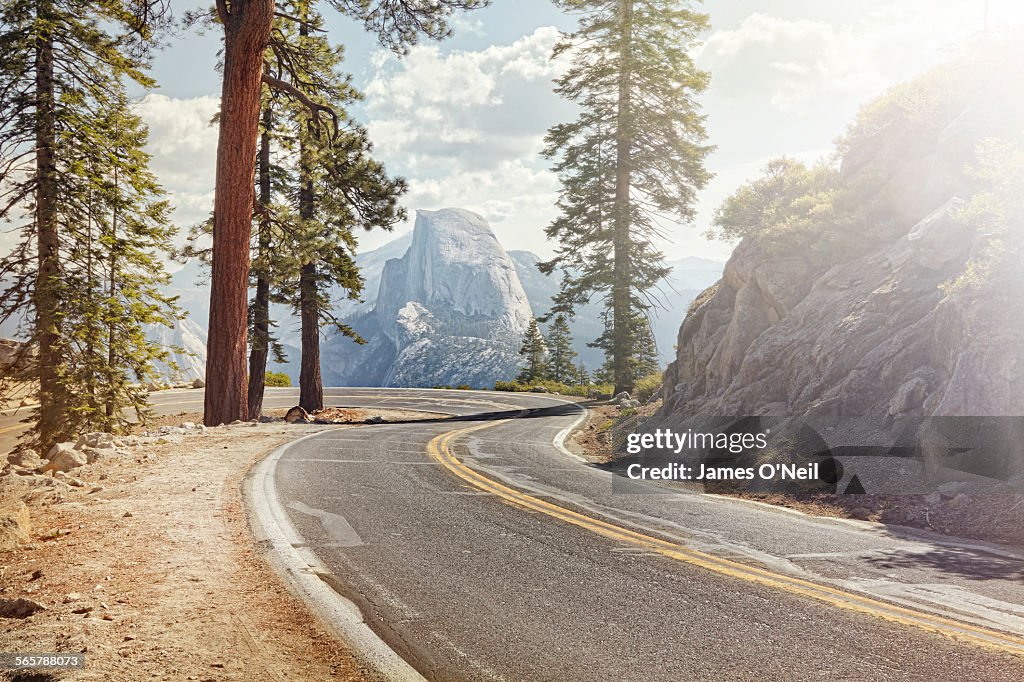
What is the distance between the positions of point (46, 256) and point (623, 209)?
21.0 m

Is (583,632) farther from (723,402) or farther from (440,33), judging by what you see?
(440,33)

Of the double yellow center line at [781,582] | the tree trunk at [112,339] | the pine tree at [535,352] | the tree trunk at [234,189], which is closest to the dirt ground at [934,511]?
the double yellow center line at [781,582]

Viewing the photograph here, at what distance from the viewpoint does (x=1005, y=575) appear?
4.93m

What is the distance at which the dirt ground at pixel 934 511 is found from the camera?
6488 mm

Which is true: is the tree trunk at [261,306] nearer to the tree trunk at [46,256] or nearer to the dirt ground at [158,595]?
the tree trunk at [46,256]

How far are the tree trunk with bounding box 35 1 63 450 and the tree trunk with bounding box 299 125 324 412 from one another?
7.87m

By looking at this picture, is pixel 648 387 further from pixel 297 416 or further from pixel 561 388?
pixel 561 388

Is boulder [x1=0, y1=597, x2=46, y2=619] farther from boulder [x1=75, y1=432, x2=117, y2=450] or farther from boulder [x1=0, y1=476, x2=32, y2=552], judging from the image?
boulder [x1=75, y1=432, x2=117, y2=450]

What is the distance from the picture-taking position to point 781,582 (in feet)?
15.1

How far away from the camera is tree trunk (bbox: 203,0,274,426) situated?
46.9ft

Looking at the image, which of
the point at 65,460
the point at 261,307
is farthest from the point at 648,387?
the point at 65,460

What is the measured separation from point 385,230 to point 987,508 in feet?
58.8

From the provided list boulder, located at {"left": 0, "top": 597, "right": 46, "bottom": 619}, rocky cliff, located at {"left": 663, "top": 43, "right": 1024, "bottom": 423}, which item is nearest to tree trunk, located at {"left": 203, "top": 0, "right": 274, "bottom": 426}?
rocky cliff, located at {"left": 663, "top": 43, "right": 1024, "bottom": 423}

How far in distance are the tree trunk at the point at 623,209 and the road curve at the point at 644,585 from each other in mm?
19818
